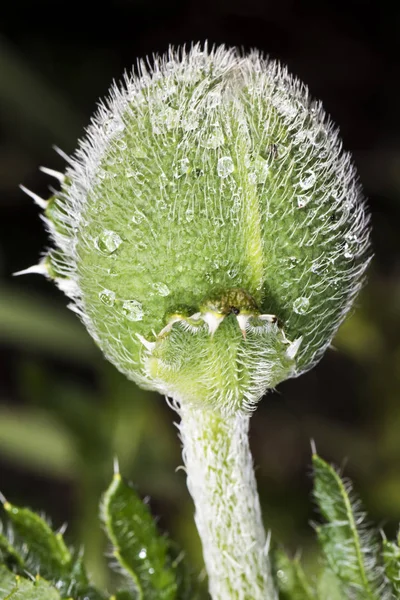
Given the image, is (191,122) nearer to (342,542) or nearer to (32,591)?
(32,591)

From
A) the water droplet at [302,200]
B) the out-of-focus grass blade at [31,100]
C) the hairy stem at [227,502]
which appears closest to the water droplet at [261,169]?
the water droplet at [302,200]

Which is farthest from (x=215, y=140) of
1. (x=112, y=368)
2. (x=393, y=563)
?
(x=112, y=368)

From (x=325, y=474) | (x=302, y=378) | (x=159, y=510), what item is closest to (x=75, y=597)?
(x=325, y=474)

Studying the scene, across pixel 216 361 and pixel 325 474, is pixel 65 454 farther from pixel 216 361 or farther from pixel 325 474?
pixel 216 361

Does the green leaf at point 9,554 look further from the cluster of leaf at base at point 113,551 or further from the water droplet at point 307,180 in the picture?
the water droplet at point 307,180

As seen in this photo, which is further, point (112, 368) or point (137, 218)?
point (112, 368)

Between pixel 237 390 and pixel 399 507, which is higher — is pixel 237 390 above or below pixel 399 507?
above
